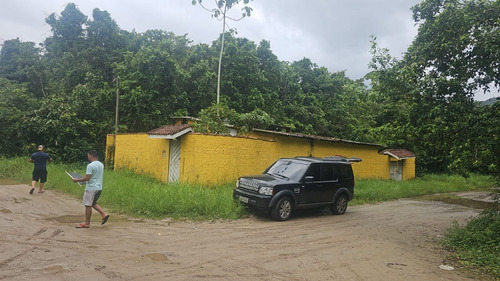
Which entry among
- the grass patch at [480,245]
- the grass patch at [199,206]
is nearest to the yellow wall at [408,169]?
the grass patch at [199,206]

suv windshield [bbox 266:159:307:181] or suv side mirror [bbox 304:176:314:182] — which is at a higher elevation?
suv windshield [bbox 266:159:307:181]

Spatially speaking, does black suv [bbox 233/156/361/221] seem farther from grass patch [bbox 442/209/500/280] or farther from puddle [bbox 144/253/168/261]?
puddle [bbox 144/253/168/261]

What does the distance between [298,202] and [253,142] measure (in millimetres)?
5019

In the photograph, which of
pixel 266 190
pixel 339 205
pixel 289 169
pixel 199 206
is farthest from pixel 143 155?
pixel 339 205

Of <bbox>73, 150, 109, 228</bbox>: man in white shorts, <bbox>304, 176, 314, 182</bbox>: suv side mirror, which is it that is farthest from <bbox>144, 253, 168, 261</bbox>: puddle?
<bbox>304, 176, 314, 182</bbox>: suv side mirror

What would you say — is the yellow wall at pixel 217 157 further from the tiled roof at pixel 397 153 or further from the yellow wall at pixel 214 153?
the tiled roof at pixel 397 153

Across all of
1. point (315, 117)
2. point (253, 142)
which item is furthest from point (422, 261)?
point (315, 117)

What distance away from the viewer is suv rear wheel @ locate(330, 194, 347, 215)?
34.1 ft

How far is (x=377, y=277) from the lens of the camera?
4.95m

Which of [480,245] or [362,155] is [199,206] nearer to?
[480,245]

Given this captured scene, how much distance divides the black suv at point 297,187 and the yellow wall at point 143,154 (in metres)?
5.78

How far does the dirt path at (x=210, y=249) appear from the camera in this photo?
15.5 feet

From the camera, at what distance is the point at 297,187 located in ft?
30.2

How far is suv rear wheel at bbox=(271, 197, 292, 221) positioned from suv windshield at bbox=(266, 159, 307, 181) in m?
0.77
